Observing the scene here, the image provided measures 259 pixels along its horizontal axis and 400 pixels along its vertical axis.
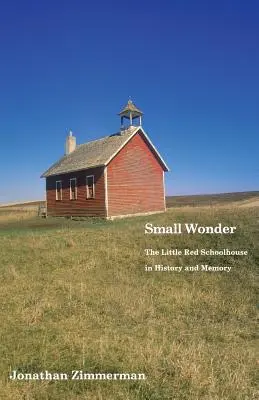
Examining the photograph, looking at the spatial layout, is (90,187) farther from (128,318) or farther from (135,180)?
(128,318)

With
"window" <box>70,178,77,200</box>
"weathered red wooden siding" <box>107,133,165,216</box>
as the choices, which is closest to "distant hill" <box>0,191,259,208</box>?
"weathered red wooden siding" <box>107,133,165,216</box>

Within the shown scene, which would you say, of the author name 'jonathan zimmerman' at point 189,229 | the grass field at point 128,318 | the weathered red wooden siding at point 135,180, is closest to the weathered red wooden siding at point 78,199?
the weathered red wooden siding at point 135,180

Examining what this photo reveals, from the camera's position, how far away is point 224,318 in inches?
368

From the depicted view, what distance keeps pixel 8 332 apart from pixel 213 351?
12.4 feet

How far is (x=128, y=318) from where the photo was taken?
888cm

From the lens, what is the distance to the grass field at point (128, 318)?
5477 mm

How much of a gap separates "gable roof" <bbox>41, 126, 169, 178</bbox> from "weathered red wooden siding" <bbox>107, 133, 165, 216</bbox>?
55 cm

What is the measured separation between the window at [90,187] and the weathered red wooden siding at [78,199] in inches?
12.0

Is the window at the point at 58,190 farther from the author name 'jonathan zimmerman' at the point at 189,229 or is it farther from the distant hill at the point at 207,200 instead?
the distant hill at the point at 207,200

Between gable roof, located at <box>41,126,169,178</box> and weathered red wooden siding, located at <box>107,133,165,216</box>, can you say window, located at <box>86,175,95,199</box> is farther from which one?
weathered red wooden siding, located at <box>107,133,165,216</box>

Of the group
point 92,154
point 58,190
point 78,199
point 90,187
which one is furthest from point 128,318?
point 58,190

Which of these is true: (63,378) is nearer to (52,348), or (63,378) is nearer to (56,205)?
(52,348)

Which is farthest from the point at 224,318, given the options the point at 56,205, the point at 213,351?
the point at 56,205

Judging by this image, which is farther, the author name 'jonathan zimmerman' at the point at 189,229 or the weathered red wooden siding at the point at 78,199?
the weathered red wooden siding at the point at 78,199
